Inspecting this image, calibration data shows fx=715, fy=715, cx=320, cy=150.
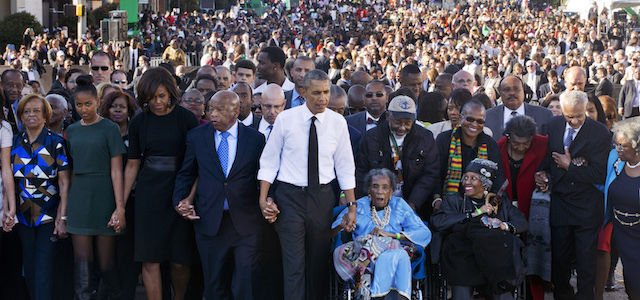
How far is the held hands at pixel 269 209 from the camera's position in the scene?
5.54 meters

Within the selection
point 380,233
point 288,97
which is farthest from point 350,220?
point 288,97

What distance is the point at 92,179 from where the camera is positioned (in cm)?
587

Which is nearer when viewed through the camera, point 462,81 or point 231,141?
point 231,141

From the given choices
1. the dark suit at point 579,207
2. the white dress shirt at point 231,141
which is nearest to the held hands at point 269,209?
the white dress shirt at point 231,141

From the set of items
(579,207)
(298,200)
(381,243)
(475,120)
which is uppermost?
(475,120)

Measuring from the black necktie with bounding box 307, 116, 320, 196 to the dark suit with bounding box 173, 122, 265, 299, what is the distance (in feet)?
1.68

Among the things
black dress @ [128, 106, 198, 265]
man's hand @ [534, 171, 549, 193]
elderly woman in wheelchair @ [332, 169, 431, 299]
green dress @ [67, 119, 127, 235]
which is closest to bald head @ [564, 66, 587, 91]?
man's hand @ [534, 171, 549, 193]

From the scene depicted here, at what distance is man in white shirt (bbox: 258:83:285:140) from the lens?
6.71m

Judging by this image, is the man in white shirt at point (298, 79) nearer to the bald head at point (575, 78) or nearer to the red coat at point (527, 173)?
the red coat at point (527, 173)

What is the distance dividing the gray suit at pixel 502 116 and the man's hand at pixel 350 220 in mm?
2635

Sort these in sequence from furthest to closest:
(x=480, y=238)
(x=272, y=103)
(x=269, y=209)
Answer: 1. (x=272, y=103)
2. (x=480, y=238)
3. (x=269, y=209)

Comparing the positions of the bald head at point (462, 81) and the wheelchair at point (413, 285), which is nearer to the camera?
the wheelchair at point (413, 285)

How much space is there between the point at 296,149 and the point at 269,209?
0.52 m

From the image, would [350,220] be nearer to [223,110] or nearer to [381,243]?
[381,243]
